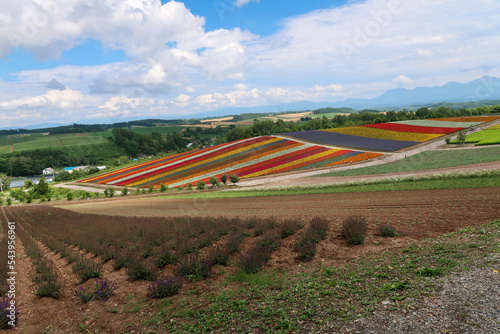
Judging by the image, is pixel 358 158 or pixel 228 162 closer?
pixel 358 158

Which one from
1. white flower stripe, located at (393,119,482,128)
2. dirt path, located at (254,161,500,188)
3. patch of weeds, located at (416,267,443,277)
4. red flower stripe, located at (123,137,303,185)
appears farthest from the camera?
white flower stripe, located at (393,119,482,128)

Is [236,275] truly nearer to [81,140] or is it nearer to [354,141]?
[354,141]

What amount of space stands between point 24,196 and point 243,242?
6498 centimetres

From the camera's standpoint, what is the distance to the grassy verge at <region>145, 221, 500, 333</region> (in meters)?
5.29

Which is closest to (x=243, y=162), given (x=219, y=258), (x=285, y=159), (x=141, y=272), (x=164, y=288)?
(x=285, y=159)

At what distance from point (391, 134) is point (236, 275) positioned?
67.5 m

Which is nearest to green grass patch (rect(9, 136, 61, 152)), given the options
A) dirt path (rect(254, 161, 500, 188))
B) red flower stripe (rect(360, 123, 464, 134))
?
dirt path (rect(254, 161, 500, 188))

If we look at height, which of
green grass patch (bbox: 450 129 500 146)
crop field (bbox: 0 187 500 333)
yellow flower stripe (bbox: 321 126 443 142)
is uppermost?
yellow flower stripe (bbox: 321 126 443 142)

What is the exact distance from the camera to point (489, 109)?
264ft

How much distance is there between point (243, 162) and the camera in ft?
183

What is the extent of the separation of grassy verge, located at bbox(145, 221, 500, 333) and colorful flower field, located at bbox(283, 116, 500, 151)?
50.3 m

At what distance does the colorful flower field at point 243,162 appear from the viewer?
4916 cm

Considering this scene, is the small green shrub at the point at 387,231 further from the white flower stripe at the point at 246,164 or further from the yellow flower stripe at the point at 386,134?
the yellow flower stripe at the point at 386,134

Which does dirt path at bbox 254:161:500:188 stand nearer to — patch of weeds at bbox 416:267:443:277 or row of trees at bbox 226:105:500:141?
patch of weeds at bbox 416:267:443:277
